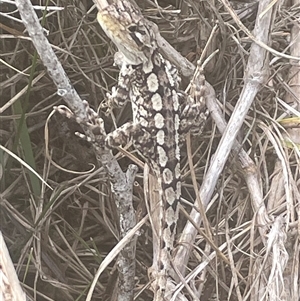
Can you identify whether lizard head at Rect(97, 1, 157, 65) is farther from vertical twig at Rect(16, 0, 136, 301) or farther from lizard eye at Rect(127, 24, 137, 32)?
vertical twig at Rect(16, 0, 136, 301)

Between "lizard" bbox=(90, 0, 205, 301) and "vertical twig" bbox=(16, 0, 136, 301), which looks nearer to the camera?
"vertical twig" bbox=(16, 0, 136, 301)

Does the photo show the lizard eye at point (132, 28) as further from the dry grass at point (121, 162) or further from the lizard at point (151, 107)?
the dry grass at point (121, 162)

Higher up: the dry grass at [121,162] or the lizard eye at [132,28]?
the lizard eye at [132,28]

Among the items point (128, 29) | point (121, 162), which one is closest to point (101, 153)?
point (128, 29)

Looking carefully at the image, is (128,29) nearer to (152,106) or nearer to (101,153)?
(152,106)

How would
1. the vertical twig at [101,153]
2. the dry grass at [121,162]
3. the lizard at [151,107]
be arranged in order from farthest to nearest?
the dry grass at [121,162] → the lizard at [151,107] → the vertical twig at [101,153]

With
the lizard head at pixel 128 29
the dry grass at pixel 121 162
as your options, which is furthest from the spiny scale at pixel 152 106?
the dry grass at pixel 121 162

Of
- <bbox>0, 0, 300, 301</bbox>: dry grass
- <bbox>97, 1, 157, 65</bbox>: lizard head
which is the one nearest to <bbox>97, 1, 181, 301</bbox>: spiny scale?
<bbox>97, 1, 157, 65</bbox>: lizard head

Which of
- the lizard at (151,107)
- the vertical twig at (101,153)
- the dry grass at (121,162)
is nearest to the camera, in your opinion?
the vertical twig at (101,153)
